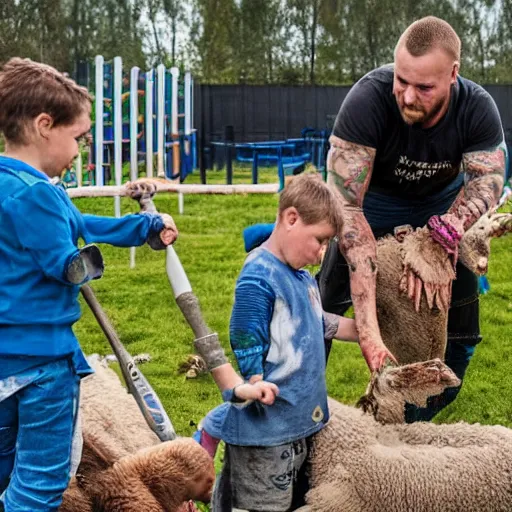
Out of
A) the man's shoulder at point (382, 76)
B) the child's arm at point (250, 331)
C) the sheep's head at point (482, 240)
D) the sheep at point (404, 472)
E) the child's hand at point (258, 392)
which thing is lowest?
the sheep at point (404, 472)

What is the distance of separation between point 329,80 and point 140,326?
1908cm

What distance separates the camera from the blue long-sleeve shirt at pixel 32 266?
259 cm

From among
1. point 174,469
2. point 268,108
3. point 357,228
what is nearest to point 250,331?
point 174,469

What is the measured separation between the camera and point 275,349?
2.78m

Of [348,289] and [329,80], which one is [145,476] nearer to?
[348,289]

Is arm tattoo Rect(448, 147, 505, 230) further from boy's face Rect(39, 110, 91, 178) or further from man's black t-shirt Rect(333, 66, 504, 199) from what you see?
boy's face Rect(39, 110, 91, 178)

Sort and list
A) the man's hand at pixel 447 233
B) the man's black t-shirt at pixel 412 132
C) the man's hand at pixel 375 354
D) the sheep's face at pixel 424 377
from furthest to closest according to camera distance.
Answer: the man's black t-shirt at pixel 412 132
the man's hand at pixel 447 233
the man's hand at pixel 375 354
the sheep's face at pixel 424 377

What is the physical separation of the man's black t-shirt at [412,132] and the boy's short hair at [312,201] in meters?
0.98

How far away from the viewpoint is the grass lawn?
17.5 ft

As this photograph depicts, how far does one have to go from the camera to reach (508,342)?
6.67 meters

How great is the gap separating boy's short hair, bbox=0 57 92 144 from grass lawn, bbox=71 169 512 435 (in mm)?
2008

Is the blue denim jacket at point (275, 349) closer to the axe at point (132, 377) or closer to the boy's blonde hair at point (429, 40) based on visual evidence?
the axe at point (132, 377)

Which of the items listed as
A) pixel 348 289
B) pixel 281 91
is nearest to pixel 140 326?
pixel 348 289

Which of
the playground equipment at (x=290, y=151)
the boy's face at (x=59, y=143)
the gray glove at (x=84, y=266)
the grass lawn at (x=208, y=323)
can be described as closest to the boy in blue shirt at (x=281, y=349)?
the gray glove at (x=84, y=266)
